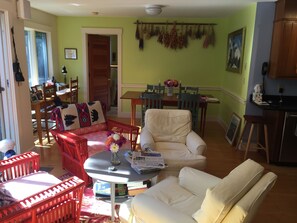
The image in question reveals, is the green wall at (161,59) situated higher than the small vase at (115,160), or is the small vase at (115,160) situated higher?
the green wall at (161,59)

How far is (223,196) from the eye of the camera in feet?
4.40

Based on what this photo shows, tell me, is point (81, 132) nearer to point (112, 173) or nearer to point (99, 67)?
point (112, 173)

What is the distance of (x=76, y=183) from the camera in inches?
70.8

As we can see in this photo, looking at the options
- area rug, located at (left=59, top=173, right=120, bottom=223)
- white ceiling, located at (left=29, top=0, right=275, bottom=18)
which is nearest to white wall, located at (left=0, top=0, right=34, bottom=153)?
white ceiling, located at (left=29, top=0, right=275, bottom=18)

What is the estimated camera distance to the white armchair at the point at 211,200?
1.34m

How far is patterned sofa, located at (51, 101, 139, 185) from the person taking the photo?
8.95ft

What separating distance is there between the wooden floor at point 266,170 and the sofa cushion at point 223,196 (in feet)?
3.72

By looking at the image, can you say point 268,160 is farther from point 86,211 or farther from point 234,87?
point 86,211

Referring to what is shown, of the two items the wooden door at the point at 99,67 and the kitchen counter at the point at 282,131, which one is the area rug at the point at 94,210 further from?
the wooden door at the point at 99,67

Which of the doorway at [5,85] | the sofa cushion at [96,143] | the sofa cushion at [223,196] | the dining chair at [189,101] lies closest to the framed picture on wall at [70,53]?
the doorway at [5,85]

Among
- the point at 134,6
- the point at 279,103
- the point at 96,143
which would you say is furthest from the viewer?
the point at 134,6

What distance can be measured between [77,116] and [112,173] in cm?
134

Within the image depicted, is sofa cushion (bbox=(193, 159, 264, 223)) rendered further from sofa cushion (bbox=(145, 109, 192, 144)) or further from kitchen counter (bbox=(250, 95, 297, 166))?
kitchen counter (bbox=(250, 95, 297, 166))

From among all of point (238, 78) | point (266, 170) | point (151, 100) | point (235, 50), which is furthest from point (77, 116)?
point (235, 50)
